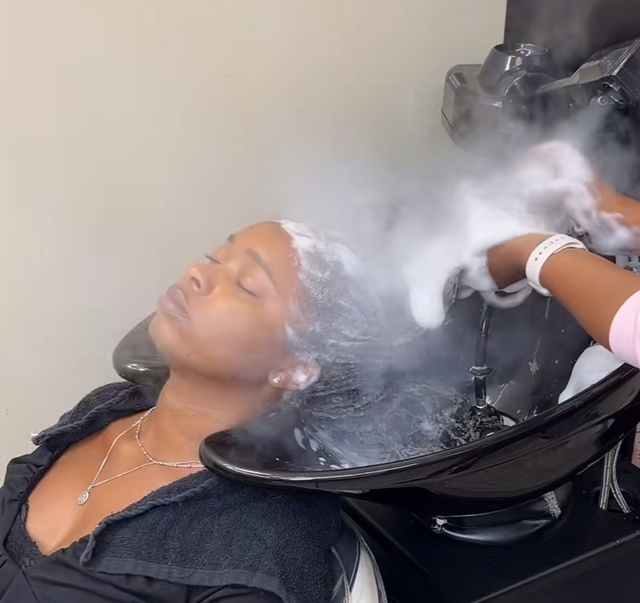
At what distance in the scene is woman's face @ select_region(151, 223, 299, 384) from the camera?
0.96 meters

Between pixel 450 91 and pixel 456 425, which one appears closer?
pixel 456 425

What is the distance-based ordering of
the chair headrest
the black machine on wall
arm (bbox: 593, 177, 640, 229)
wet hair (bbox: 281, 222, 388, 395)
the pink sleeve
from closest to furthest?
the pink sleeve < the black machine on wall < arm (bbox: 593, 177, 640, 229) < wet hair (bbox: 281, 222, 388, 395) < the chair headrest

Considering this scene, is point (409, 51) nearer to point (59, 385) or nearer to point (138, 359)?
point (138, 359)

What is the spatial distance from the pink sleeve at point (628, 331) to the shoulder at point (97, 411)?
74 centimetres

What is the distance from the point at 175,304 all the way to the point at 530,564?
59 centimetres

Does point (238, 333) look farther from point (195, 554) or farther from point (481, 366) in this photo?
point (481, 366)

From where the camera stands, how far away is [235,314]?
0.96 m

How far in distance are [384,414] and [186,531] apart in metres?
0.36

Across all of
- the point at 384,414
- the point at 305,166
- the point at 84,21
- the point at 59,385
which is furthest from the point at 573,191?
the point at 59,385

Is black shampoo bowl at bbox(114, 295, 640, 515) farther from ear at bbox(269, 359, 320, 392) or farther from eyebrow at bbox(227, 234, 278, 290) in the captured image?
eyebrow at bbox(227, 234, 278, 290)

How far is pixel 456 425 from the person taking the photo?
43.3 inches

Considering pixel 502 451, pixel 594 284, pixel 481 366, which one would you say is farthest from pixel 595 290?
pixel 481 366

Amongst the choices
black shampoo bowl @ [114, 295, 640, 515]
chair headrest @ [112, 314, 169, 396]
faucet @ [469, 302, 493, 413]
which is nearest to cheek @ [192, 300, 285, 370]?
black shampoo bowl @ [114, 295, 640, 515]

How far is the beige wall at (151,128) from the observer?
1.26 m
